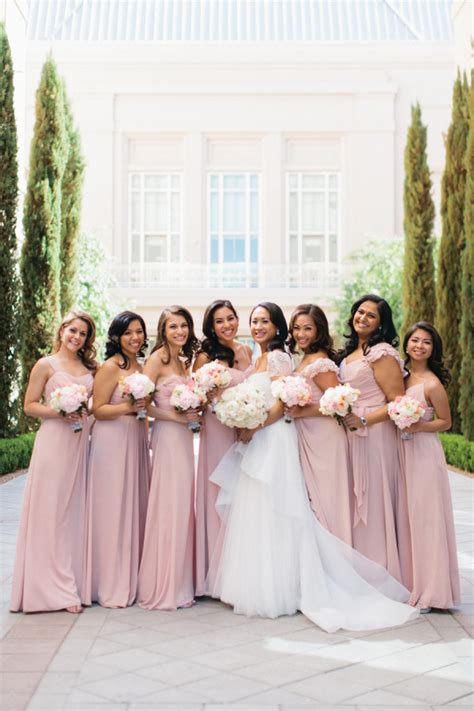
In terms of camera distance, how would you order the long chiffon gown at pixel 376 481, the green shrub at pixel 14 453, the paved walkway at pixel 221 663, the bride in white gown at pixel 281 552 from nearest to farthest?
the paved walkway at pixel 221 663 < the bride in white gown at pixel 281 552 < the long chiffon gown at pixel 376 481 < the green shrub at pixel 14 453

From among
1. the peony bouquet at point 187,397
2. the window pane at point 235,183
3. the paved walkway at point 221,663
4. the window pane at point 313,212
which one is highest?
the window pane at point 235,183

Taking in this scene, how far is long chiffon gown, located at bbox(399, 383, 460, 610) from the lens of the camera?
238 inches

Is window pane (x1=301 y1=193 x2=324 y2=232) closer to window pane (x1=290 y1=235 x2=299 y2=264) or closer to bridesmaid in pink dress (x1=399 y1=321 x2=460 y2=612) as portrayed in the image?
window pane (x1=290 y1=235 x2=299 y2=264)

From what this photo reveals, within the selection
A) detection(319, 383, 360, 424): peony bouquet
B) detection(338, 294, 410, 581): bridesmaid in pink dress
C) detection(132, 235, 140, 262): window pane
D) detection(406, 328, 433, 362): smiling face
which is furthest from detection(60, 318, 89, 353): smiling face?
detection(132, 235, 140, 262): window pane

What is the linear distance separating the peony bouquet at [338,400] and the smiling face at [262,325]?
2.20 ft

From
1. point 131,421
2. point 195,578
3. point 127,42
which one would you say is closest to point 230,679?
point 195,578

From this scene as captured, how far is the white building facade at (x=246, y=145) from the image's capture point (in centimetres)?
2745

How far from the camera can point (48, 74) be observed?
16.4 meters

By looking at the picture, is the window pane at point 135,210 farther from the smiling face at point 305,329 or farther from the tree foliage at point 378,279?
the smiling face at point 305,329

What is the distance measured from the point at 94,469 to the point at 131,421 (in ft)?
1.39

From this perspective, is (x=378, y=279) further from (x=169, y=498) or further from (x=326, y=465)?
(x=169, y=498)

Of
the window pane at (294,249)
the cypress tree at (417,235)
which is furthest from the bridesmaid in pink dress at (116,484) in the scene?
the window pane at (294,249)

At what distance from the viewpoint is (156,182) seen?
27969 millimetres

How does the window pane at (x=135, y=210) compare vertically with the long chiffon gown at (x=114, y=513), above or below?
above
